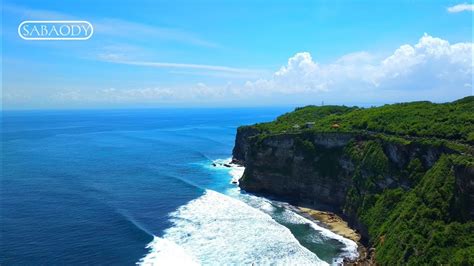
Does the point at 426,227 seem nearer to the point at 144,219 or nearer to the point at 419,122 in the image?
the point at 419,122

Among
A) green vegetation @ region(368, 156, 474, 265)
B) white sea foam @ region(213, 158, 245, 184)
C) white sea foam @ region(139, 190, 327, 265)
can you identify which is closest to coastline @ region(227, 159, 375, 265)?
→ green vegetation @ region(368, 156, 474, 265)

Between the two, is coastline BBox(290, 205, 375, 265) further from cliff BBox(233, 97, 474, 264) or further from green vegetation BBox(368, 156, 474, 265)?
green vegetation BBox(368, 156, 474, 265)

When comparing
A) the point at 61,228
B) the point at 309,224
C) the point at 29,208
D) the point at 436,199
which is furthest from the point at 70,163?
the point at 436,199

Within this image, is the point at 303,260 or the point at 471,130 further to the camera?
the point at 471,130

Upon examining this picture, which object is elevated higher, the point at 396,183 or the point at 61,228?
the point at 396,183

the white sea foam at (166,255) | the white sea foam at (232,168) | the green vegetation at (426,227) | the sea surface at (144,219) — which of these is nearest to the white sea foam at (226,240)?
the white sea foam at (166,255)

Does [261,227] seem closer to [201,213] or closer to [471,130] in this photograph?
[201,213]
